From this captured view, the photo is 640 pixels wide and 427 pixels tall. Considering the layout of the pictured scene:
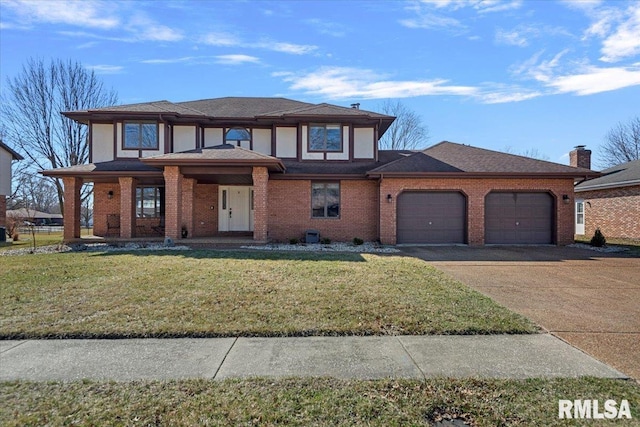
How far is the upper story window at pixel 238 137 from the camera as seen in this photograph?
1703 cm

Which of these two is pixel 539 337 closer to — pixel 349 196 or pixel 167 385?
pixel 167 385

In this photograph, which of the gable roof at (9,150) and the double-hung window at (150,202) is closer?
the double-hung window at (150,202)

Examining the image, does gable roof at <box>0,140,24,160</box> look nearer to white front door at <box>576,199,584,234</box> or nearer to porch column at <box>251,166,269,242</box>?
porch column at <box>251,166,269,242</box>

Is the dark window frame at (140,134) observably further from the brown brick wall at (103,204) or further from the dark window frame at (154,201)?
the brown brick wall at (103,204)

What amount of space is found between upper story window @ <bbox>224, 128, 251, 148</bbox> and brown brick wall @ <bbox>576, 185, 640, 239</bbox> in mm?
19909

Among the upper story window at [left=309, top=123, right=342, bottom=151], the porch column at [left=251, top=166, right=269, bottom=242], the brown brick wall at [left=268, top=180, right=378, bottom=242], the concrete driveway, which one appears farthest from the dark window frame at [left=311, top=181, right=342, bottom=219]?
the concrete driveway

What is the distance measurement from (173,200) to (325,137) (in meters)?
7.41

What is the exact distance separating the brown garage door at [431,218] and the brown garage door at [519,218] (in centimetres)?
120

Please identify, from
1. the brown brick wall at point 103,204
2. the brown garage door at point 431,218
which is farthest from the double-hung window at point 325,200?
the brown brick wall at point 103,204

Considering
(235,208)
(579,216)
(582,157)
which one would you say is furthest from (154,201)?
(579,216)

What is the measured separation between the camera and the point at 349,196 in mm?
15602

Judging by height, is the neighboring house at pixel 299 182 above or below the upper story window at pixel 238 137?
below

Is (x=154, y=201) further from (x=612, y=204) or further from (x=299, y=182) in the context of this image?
(x=612, y=204)

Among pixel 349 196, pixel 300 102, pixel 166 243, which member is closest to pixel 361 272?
pixel 349 196
